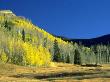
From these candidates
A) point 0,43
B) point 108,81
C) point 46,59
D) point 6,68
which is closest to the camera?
point 108,81

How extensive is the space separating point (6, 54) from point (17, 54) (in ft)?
18.5

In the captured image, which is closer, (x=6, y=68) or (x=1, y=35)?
(x=6, y=68)

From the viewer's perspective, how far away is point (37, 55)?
603ft

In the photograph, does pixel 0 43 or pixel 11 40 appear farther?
pixel 11 40

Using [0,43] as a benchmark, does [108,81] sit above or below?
below

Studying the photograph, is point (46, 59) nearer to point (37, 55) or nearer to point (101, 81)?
point (37, 55)

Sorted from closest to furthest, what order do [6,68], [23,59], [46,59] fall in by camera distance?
[6,68], [23,59], [46,59]

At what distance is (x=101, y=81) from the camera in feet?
204

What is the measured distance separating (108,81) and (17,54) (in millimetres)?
107254

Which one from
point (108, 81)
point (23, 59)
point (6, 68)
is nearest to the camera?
point (108, 81)

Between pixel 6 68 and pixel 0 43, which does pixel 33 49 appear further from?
pixel 6 68

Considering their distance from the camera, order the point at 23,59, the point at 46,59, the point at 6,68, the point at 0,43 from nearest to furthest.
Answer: the point at 6,68, the point at 23,59, the point at 0,43, the point at 46,59

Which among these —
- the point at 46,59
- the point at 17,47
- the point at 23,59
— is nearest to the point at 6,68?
the point at 23,59

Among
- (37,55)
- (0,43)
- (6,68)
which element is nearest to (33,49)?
(37,55)
